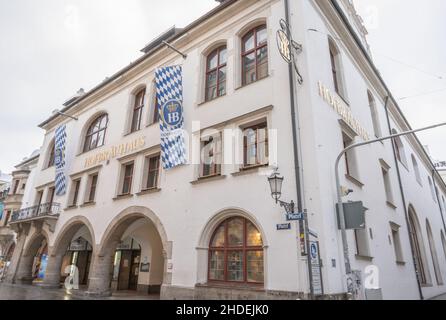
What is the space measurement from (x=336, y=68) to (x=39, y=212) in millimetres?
19347

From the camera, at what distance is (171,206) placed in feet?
39.4

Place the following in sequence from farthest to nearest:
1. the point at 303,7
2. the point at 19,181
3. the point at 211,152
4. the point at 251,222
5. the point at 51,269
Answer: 1. the point at 19,181
2. the point at 51,269
3. the point at 211,152
4. the point at 303,7
5. the point at 251,222

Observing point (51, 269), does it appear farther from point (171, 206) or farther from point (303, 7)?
point (303, 7)

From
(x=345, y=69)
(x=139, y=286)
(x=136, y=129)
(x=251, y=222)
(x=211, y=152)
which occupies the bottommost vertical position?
(x=139, y=286)

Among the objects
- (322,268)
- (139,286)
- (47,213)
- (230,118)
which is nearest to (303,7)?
(230,118)

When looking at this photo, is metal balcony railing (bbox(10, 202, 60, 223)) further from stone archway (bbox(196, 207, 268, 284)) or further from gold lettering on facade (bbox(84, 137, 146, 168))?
stone archway (bbox(196, 207, 268, 284))

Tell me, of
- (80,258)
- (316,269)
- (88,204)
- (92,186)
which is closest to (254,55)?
(316,269)

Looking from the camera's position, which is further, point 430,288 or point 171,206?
point 430,288

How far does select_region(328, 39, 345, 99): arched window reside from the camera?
12703 millimetres

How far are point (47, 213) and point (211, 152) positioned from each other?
1222 cm

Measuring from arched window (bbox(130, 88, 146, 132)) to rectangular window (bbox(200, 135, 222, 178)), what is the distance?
17.5ft

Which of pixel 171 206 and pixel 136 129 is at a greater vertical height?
pixel 136 129

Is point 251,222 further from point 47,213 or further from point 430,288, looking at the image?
point 47,213

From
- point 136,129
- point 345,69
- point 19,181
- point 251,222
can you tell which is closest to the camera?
point 251,222
